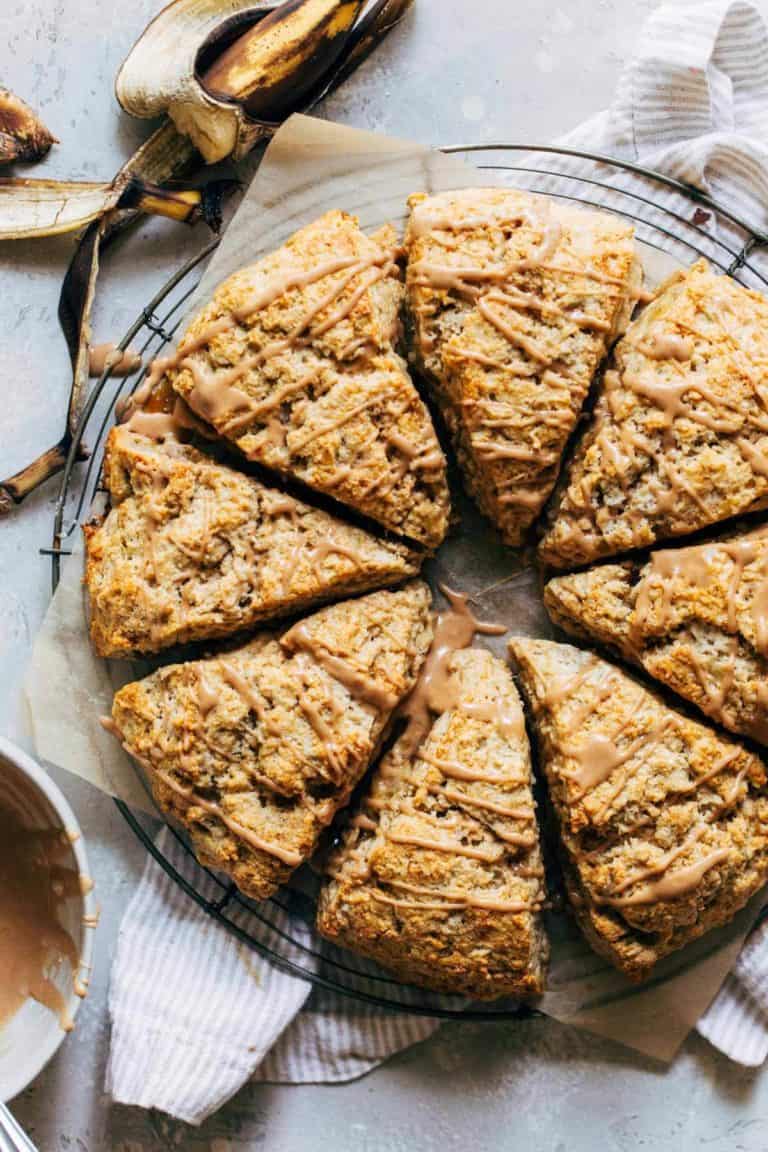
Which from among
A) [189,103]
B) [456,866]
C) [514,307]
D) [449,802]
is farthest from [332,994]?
[189,103]

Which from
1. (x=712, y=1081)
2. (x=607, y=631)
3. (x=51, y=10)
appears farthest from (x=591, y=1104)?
(x=51, y=10)

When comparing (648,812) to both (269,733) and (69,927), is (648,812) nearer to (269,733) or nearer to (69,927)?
(269,733)

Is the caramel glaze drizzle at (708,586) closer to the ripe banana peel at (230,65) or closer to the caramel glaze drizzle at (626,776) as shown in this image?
the caramel glaze drizzle at (626,776)

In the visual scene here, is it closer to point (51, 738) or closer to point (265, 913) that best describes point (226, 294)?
point (51, 738)

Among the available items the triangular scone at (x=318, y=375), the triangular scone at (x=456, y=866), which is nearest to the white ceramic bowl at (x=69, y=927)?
the triangular scone at (x=456, y=866)

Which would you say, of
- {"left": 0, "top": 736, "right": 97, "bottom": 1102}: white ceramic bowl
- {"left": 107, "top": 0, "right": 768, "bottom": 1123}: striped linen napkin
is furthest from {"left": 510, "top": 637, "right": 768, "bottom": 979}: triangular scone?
{"left": 0, "top": 736, "right": 97, "bottom": 1102}: white ceramic bowl
